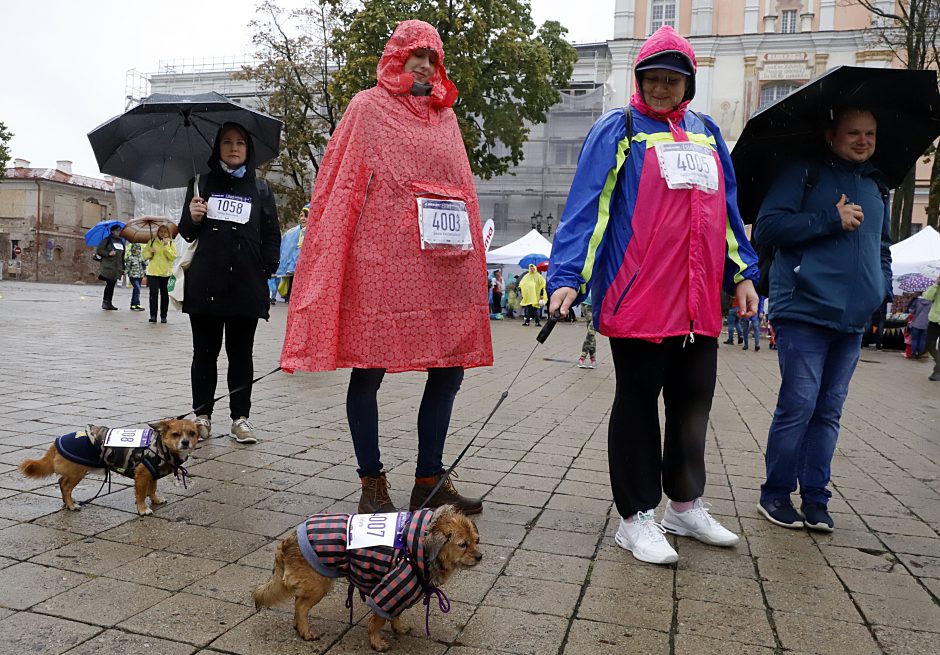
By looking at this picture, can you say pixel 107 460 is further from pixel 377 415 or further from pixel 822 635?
pixel 822 635

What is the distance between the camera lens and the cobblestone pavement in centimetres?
246

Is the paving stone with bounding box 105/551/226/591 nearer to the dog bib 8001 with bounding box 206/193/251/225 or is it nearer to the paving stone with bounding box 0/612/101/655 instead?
the paving stone with bounding box 0/612/101/655

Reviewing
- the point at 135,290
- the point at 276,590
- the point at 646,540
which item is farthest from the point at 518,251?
the point at 276,590

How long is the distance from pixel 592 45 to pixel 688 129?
43.4 metres

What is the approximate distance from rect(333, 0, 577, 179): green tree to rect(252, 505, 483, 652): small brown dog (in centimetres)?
2260

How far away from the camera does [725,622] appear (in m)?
2.62

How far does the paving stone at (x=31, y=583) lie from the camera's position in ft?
8.45

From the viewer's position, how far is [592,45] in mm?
43844

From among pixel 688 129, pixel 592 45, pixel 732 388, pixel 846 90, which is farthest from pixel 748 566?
pixel 592 45

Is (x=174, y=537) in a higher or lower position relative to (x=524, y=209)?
lower

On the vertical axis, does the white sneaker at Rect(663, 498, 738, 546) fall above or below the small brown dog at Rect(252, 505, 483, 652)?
below

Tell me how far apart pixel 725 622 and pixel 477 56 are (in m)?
24.9

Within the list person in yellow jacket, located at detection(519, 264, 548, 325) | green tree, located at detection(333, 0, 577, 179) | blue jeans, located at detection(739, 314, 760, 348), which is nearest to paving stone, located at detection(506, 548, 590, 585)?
blue jeans, located at detection(739, 314, 760, 348)

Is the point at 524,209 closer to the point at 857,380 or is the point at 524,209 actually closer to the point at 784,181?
the point at 857,380
